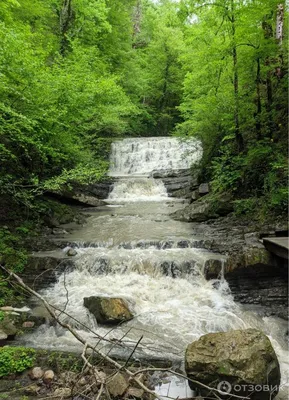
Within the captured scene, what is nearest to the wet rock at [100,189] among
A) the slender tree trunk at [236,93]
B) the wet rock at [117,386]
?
the slender tree trunk at [236,93]

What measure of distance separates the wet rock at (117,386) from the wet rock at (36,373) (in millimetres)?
1032

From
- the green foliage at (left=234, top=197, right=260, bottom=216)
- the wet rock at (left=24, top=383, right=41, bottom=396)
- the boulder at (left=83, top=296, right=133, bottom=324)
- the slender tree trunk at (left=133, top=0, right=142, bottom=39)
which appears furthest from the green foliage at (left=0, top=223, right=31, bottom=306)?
the slender tree trunk at (left=133, top=0, right=142, bottom=39)

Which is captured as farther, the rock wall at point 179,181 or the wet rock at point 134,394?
the rock wall at point 179,181

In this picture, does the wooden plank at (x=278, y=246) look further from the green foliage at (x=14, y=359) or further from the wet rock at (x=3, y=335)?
the wet rock at (x=3, y=335)

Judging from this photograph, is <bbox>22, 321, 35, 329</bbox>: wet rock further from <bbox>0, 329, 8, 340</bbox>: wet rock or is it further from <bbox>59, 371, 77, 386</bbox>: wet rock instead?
<bbox>59, 371, 77, 386</bbox>: wet rock

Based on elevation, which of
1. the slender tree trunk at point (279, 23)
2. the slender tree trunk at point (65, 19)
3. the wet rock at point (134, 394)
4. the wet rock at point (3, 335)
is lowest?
the wet rock at point (134, 394)

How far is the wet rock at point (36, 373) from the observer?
12.7 feet

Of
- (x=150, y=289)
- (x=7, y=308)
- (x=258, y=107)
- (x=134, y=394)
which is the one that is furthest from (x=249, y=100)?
(x=7, y=308)

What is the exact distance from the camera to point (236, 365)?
11.4 ft

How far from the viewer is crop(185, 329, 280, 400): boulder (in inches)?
134

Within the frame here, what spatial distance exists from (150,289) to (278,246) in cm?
281

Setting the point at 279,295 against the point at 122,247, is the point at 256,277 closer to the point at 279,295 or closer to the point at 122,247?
the point at 279,295

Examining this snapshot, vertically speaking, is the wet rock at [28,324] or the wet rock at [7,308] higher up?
the wet rock at [7,308]

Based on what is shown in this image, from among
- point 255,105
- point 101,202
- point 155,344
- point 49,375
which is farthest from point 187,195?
point 49,375
